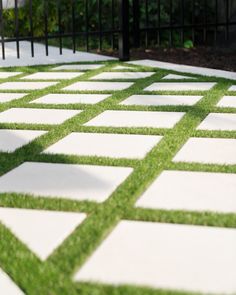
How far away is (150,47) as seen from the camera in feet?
25.8

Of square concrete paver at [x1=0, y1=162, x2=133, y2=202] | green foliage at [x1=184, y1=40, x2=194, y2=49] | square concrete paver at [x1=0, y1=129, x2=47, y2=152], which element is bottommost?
square concrete paver at [x1=0, y1=162, x2=133, y2=202]

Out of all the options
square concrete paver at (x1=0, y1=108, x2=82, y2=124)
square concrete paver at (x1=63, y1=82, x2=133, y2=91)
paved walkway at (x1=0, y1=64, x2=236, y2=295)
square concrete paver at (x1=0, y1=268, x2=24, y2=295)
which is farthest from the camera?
square concrete paver at (x1=63, y1=82, x2=133, y2=91)

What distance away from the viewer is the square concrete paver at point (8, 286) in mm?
1717

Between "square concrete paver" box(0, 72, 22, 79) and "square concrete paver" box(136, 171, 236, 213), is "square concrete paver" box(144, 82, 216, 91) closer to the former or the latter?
"square concrete paver" box(0, 72, 22, 79)

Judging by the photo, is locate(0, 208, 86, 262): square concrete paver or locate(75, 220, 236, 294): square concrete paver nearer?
locate(75, 220, 236, 294): square concrete paver

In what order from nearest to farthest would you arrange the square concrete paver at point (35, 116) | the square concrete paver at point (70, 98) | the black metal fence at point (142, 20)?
the square concrete paver at point (35, 116) → the square concrete paver at point (70, 98) → the black metal fence at point (142, 20)

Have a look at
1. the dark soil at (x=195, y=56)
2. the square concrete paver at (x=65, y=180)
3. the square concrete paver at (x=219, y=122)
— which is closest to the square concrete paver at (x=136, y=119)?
the square concrete paver at (x=219, y=122)

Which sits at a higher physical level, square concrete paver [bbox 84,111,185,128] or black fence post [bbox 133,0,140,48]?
black fence post [bbox 133,0,140,48]

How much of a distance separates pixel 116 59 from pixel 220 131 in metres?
3.60

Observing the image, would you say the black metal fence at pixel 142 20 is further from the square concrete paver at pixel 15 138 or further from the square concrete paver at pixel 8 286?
the square concrete paver at pixel 8 286

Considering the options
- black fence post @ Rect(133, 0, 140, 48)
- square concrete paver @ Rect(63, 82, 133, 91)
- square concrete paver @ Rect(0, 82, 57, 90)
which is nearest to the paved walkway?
square concrete paver @ Rect(63, 82, 133, 91)

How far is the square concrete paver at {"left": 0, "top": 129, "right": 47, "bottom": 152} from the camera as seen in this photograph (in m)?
3.18

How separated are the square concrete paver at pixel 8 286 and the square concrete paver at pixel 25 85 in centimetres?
331

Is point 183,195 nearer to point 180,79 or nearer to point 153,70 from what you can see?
point 180,79
